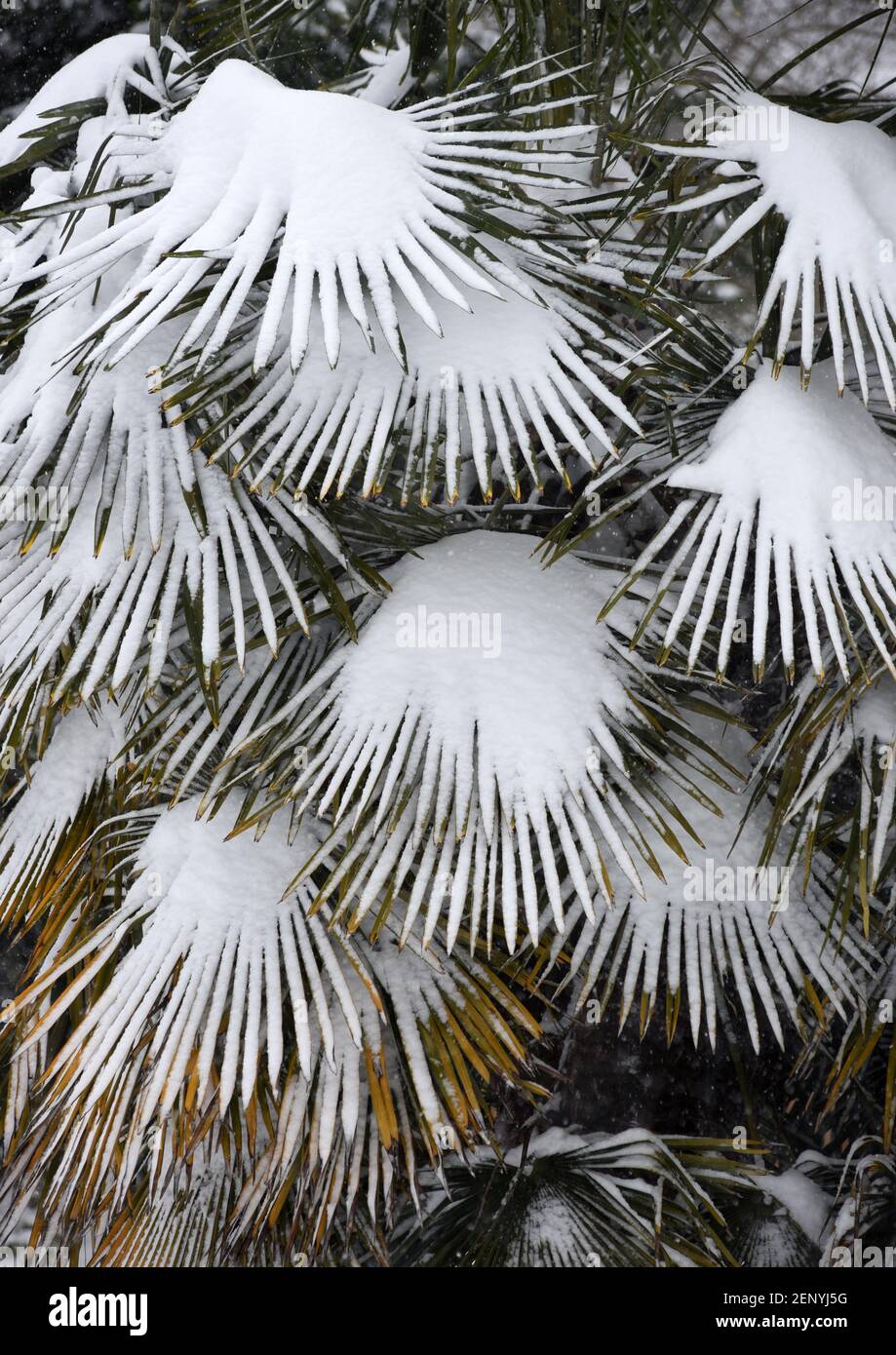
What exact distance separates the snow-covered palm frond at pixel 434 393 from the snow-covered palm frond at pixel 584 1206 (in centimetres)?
96

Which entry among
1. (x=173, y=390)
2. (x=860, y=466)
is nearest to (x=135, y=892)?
(x=173, y=390)

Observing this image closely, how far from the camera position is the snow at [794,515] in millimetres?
1090

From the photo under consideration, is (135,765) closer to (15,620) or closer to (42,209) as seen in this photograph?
(15,620)

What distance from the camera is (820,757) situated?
1377 mm

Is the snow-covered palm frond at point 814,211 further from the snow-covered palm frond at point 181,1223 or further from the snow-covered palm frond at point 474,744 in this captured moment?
the snow-covered palm frond at point 181,1223

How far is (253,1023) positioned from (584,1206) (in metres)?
0.57

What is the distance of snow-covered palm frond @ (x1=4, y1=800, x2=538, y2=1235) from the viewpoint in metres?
1.26

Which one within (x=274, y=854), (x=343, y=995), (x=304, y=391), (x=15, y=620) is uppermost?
(x=304, y=391)

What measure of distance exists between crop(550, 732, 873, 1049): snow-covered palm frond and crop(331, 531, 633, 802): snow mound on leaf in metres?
0.26

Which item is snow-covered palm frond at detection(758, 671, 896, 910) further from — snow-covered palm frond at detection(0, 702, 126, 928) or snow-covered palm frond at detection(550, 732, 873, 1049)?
snow-covered palm frond at detection(0, 702, 126, 928)

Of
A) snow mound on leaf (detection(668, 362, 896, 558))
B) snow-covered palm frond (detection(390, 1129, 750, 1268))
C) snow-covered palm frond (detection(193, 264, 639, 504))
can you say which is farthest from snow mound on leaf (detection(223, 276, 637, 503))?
snow-covered palm frond (detection(390, 1129, 750, 1268))

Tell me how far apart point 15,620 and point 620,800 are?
0.78 metres

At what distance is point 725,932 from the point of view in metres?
1.40

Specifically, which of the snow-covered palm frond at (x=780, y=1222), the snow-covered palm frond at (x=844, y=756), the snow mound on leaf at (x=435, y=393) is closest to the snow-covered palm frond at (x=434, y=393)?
the snow mound on leaf at (x=435, y=393)
